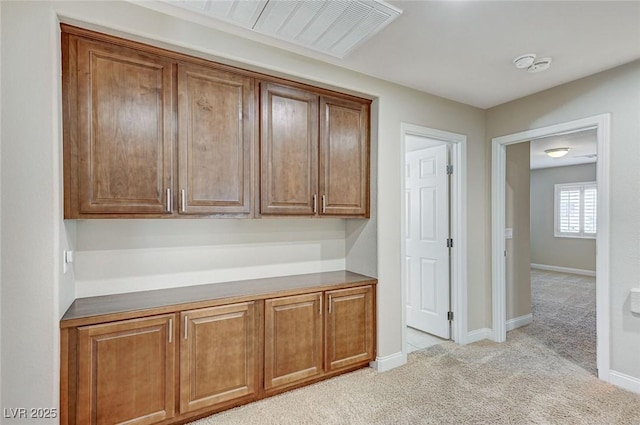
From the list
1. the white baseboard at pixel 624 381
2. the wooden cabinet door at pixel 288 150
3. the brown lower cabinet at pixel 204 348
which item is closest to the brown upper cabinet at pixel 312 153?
the wooden cabinet door at pixel 288 150

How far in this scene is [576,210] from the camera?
24.0 ft

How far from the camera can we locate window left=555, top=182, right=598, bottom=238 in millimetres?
7051

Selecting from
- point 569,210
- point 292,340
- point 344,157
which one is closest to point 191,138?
point 344,157

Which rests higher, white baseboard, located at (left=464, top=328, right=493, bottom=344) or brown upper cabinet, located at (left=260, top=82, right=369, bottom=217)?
brown upper cabinet, located at (left=260, top=82, right=369, bottom=217)

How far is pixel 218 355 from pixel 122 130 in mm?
1516

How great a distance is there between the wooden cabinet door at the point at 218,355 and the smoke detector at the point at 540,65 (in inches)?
109

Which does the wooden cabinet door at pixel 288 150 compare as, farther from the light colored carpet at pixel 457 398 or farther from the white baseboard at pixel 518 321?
the white baseboard at pixel 518 321

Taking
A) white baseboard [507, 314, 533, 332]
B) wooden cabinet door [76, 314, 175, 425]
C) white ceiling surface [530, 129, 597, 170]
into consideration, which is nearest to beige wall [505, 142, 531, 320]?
white baseboard [507, 314, 533, 332]

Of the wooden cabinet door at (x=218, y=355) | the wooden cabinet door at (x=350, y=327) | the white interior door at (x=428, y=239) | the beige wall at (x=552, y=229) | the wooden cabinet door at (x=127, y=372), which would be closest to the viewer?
the wooden cabinet door at (x=127, y=372)

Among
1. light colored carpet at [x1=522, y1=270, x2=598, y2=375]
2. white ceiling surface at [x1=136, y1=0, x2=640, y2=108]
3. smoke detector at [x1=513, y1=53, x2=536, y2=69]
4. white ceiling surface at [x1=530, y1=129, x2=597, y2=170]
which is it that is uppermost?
white ceiling surface at [x1=136, y1=0, x2=640, y2=108]

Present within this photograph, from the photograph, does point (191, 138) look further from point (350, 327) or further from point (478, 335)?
point (478, 335)

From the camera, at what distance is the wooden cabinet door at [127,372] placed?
172 centimetres

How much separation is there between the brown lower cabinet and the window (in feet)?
22.9

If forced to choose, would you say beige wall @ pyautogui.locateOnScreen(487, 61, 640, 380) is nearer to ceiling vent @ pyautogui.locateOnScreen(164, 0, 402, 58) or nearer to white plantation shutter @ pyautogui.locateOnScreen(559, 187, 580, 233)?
ceiling vent @ pyautogui.locateOnScreen(164, 0, 402, 58)
